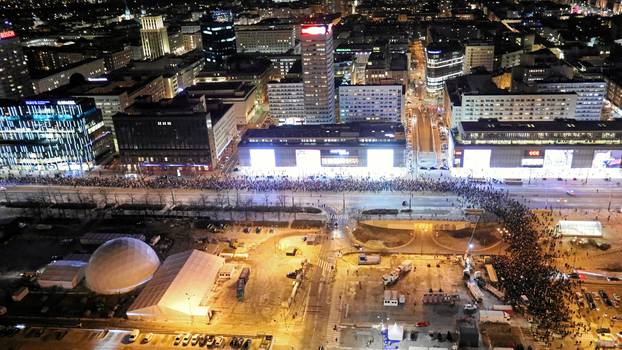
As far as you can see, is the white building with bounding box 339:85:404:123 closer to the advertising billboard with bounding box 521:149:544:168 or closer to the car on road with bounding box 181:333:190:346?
the advertising billboard with bounding box 521:149:544:168

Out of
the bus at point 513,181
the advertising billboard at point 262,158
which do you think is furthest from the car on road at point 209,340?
the bus at point 513,181

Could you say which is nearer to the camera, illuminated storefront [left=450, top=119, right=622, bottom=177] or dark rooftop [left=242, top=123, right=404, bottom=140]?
illuminated storefront [left=450, top=119, right=622, bottom=177]

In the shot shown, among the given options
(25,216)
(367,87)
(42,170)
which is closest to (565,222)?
(367,87)

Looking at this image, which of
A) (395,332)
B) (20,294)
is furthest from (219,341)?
(20,294)

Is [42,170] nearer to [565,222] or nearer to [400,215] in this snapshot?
[400,215]

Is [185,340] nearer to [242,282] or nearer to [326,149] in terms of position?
[242,282]

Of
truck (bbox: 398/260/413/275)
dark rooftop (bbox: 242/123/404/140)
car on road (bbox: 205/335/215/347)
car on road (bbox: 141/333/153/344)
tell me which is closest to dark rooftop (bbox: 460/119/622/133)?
dark rooftop (bbox: 242/123/404/140)

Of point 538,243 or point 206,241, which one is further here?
point 206,241
